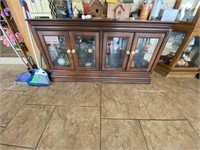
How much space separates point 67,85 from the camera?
1.50m

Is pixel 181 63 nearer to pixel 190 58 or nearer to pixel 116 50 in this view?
pixel 190 58

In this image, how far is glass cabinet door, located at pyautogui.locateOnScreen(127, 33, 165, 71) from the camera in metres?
1.21

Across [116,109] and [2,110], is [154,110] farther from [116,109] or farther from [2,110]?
[2,110]

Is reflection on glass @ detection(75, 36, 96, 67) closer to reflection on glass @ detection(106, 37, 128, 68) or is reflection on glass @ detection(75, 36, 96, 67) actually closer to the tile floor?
reflection on glass @ detection(106, 37, 128, 68)

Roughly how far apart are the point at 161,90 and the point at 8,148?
1670mm

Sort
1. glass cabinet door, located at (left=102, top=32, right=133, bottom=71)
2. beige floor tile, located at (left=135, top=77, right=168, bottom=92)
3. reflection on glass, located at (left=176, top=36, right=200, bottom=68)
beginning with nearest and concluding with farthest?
1. glass cabinet door, located at (left=102, top=32, right=133, bottom=71)
2. beige floor tile, located at (left=135, top=77, right=168, bottom=92)
3. reflection on glass, located at (left=176, top=36, right=200, bottom=68)

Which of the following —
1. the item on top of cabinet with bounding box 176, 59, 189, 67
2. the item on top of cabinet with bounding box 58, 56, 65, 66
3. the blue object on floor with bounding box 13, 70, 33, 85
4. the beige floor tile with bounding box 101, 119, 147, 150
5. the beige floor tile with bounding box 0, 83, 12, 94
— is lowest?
the beige floor tile with bounding box 0, 83, 12, 94

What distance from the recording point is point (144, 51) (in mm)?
1390

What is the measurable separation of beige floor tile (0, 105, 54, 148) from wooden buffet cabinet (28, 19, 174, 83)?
20.4 inches

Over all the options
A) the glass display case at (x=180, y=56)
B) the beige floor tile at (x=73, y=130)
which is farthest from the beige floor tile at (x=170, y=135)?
the glass display case at (x=180, y=56)

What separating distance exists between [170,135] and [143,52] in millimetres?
925

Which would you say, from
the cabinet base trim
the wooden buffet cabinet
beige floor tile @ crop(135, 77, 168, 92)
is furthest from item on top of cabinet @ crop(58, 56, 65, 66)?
beige floor tile @ crop(135, 77, 168, 92)

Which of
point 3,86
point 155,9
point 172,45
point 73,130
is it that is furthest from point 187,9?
point 3,86

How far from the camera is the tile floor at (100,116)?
897 mm
